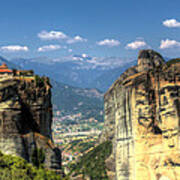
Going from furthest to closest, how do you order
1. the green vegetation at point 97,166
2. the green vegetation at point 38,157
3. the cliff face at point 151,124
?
the green vegetation at point 97,166 → the cliff face at point 151,124 → the green vegetation at point 38,157

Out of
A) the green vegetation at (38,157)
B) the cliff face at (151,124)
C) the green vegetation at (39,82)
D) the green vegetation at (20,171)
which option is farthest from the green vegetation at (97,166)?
the green vegetation at (20,171)

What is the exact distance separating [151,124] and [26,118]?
20.0 m

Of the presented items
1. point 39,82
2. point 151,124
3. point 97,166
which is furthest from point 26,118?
point 97,166

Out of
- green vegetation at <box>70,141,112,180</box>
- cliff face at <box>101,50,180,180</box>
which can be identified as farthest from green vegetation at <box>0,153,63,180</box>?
green vegetation at <box>70,141,112,180</box>

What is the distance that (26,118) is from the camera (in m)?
52.1

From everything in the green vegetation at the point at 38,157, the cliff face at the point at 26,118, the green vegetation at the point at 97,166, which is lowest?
the green vegetation at the point at 97,166

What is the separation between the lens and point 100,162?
9262cm

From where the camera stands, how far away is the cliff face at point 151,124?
180 feet

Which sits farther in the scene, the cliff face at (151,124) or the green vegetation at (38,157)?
the cliff face at (151,124)

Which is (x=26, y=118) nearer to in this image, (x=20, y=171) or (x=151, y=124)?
(x=20, y=171)

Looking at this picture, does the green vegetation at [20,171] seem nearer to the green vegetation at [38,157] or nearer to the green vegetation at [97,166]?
the green vegetation at [38,157]

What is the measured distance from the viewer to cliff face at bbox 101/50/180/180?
5484 centimetres

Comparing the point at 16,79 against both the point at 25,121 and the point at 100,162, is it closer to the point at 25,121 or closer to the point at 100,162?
the point at 25,121

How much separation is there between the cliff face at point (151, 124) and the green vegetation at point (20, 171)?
53.8ft
